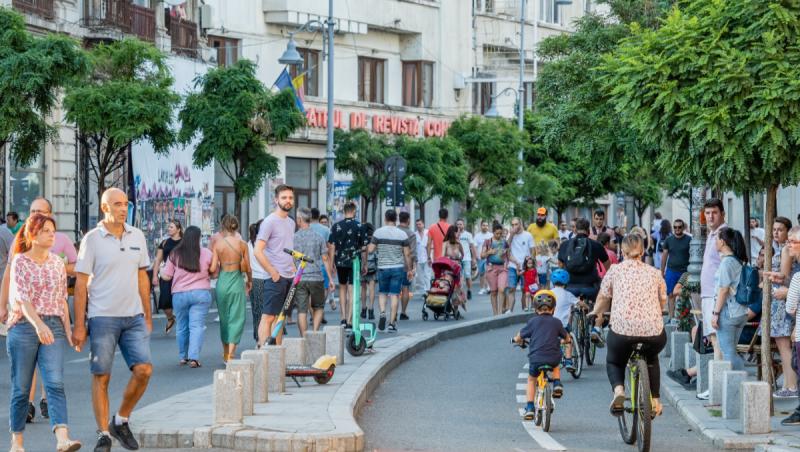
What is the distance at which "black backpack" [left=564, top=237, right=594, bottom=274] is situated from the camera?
19.9 meters

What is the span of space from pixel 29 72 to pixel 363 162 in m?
22.0

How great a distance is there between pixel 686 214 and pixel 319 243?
69711 mm

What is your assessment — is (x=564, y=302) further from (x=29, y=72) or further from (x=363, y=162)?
(x=363, y=162)

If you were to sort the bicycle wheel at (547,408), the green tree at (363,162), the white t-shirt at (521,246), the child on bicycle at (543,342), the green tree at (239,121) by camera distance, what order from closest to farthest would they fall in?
the bicycle wheel at (547,408)
the child on bicycle at (543,342)
the white t-shirt at (521,246)
the green tree at (239,121)
the green tree at (363,162)

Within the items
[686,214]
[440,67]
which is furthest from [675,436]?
[686,214]

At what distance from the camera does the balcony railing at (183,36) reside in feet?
137

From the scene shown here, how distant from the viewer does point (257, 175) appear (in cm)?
3794

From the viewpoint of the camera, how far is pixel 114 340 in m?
11.8

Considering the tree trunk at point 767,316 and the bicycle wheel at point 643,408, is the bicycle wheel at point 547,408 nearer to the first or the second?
the bicycle wheel at point 643,408

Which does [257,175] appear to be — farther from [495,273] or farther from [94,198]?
[495,273]

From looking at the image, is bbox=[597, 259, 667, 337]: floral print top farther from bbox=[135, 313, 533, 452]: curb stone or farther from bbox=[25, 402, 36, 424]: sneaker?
bbox=[25, 402, 36, 424]: sneaker

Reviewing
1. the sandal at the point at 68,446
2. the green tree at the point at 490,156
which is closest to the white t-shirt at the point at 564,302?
the sandal at the point at 68,446

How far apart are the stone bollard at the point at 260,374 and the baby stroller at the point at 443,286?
13.9 meters

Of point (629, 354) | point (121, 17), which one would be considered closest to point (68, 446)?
point (629, 354)
